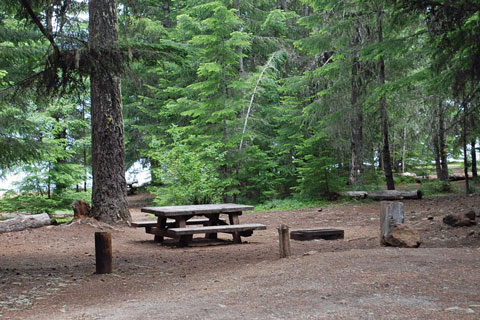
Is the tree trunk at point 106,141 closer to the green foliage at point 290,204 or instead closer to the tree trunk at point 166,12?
the green foliage at point 290,204

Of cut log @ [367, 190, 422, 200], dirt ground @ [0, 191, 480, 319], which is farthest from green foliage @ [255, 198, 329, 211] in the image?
dirt ground @ [0, 191, 480, 319]

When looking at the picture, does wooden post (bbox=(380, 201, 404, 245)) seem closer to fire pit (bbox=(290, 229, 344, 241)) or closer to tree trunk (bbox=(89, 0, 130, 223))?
fire pit (bbox=(290, 229, 344, 241))

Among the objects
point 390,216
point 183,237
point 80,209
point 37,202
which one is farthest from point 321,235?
→ point 37,202

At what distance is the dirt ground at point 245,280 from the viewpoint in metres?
4.23

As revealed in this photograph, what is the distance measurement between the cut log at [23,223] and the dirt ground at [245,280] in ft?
2.47

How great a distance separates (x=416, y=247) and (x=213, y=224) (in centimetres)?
483

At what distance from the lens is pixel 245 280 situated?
5656 millimetres

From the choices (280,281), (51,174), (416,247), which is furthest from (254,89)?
(280,281)

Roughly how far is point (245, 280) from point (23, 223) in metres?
7.44

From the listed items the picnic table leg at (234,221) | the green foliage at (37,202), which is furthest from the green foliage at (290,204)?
the green foliage at (37,202)

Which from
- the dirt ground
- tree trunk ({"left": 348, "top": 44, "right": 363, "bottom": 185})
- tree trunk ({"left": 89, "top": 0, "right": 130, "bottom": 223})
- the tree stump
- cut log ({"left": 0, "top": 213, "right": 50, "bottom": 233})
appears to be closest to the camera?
the dirt ground

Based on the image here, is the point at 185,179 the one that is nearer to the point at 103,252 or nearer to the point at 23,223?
the point at 23,223

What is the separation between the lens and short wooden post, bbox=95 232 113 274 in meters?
6.82

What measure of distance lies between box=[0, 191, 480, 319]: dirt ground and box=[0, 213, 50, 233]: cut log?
752 mm
